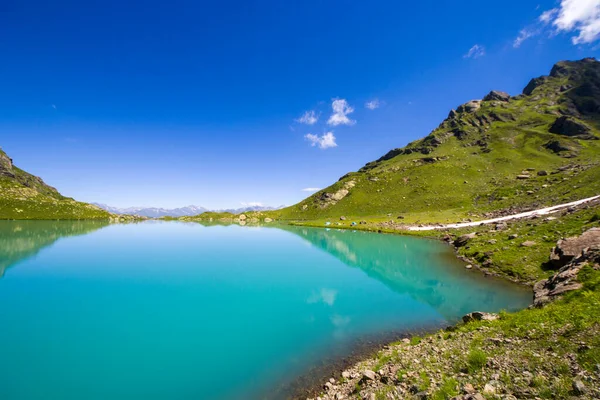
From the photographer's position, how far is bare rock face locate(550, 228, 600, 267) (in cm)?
2486

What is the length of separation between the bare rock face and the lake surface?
197 inches

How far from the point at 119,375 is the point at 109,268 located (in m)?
30.9

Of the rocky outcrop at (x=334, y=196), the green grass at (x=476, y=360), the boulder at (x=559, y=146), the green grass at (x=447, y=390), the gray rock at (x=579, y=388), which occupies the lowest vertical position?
the green grass at (x=447, y=390)

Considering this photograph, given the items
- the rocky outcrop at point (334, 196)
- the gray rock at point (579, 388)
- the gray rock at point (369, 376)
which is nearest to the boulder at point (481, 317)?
the gray rock at point (369, 376)

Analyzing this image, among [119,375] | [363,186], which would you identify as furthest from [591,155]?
[119,375]

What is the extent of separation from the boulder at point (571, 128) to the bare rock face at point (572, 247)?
19303 centimetres

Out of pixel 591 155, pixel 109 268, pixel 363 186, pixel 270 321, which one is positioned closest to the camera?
pixel 270 321

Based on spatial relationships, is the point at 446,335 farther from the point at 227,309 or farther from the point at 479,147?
the point at 479,147

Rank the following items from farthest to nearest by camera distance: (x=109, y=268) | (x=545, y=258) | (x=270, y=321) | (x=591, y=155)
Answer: (x=591, y=155) → (x=109, y=268) → (x=545, y=258) → (x=270, y=321)

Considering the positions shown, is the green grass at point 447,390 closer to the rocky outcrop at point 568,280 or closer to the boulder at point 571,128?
the rocky outcrop at point 568,280

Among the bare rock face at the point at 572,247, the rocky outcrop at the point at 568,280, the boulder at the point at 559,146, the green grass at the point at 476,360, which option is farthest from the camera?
the boulder at the point at 559,146

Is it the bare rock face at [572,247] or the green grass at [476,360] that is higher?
the bare rock face at [572,247]

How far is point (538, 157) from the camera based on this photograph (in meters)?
147

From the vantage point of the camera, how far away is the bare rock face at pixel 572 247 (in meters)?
24.9
